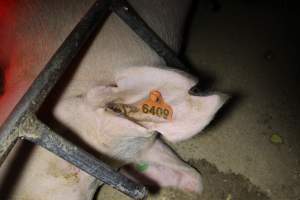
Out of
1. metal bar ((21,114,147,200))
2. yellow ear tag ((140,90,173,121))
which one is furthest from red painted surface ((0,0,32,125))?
yellow ear tag ((140,90,173,121))

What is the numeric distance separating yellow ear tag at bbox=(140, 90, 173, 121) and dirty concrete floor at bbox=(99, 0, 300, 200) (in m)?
0.82

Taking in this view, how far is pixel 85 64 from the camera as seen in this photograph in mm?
1127

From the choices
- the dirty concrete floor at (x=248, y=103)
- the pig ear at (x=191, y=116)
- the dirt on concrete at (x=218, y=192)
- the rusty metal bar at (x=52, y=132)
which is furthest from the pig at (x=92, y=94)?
the dirty concrete floor at (x=248, y=103)

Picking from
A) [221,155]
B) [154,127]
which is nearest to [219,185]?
[221,155]

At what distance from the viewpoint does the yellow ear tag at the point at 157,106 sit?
0.99m

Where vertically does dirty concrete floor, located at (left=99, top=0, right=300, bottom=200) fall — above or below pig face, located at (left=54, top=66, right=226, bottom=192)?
below

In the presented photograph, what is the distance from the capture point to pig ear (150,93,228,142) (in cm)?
92

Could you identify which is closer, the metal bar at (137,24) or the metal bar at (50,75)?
the metal bar at (50,75)

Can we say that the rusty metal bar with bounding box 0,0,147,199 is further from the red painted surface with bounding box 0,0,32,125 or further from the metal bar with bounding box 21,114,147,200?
the red painted surface with bounding box 0,0,32,125

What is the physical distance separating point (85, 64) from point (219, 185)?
37.5 inches

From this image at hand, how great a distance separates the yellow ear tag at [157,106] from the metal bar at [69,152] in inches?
7.7

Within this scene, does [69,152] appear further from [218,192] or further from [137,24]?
[218,192]

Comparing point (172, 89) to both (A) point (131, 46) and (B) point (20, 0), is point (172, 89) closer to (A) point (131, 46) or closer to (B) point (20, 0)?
(A) point (131, 46)

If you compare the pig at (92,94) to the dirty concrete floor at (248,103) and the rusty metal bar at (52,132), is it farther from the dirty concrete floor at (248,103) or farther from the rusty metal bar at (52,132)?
the dirty concrete floor at (248,103)
